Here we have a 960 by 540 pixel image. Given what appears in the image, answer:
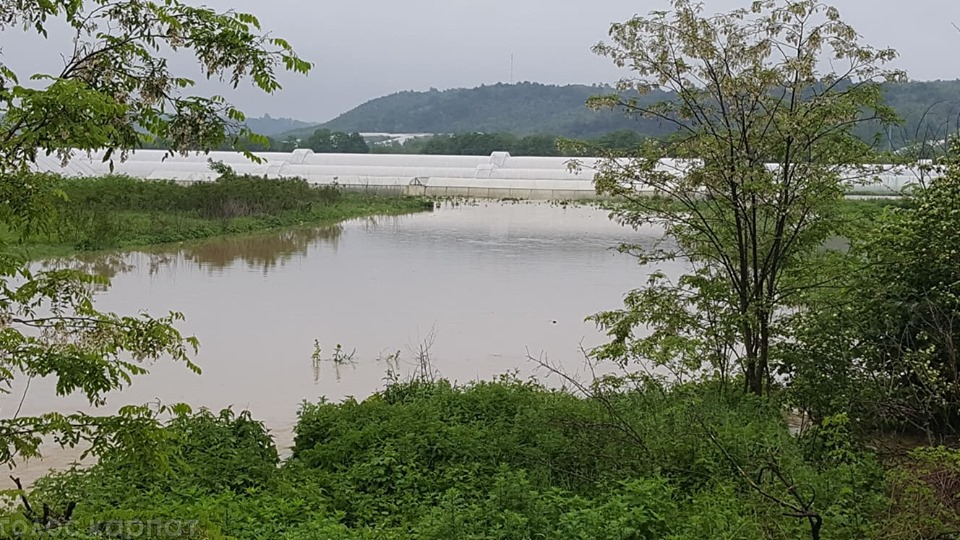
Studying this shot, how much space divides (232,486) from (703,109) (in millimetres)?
4982

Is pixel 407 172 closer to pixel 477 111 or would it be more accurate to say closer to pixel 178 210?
pixel 178 210

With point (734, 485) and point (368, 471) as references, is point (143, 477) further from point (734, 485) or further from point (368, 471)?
point (734, 485)

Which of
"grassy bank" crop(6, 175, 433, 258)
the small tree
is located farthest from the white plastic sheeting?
the small tree

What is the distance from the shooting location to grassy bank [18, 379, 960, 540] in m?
4.61

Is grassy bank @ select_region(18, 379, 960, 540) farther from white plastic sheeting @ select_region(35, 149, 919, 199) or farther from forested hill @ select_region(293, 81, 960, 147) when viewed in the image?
forested hill @ select_region(293, 81, 960, 147)

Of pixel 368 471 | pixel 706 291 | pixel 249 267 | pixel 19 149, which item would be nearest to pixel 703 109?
→ pixel 706 291

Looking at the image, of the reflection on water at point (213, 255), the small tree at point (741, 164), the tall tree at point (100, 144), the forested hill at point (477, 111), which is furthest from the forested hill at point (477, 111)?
the tall tree at point (100, 144)

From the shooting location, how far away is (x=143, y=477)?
5.67 m

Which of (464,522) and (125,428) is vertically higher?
(125,428)

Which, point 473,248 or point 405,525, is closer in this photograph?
point 405,525

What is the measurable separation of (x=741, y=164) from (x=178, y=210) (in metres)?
20.8

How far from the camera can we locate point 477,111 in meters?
121

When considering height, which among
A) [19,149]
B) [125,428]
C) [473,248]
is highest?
[19,149]

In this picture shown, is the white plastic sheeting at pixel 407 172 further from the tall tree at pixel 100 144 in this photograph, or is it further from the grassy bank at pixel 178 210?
the tall tree at pixel 100 144
